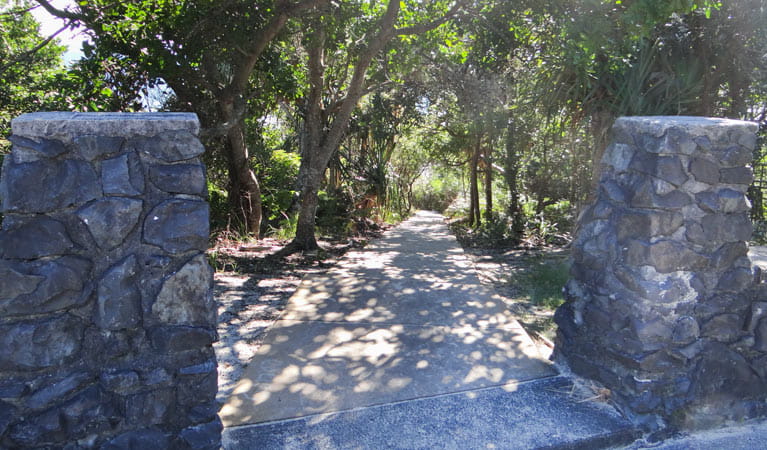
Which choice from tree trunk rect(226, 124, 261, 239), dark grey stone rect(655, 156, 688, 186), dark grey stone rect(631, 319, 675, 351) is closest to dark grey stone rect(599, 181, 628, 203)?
dark grey stone rect(655, 156, 688, 186)

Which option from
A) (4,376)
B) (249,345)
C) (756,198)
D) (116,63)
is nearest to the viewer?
(4,376)

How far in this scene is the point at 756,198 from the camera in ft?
28.9

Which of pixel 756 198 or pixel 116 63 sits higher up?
pixel 116 63

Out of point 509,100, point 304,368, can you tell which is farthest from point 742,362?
point 509,100

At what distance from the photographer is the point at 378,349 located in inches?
161

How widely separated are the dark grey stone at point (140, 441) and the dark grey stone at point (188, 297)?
0.53m

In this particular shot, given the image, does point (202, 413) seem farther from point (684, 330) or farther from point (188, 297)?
point (684, 330)

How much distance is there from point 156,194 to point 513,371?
2.67 m

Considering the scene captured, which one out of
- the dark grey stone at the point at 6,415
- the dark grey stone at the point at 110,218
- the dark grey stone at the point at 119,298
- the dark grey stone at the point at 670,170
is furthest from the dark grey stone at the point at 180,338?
the dark grey stone at the point at 670,170

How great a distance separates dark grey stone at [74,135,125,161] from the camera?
7.35 ft

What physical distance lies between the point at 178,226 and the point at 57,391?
2.88 ft

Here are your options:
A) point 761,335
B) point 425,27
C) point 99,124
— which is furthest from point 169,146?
point 425,27

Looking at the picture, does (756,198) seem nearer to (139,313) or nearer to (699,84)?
(699,84)

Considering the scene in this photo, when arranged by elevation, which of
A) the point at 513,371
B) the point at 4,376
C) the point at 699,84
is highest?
the point at 699,84
